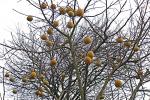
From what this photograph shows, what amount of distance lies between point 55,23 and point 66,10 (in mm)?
276

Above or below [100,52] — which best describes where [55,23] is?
below

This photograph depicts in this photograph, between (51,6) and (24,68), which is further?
(24,68)

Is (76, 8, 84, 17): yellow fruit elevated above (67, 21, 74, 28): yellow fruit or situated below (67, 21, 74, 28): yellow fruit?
above

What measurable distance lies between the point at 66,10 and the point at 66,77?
528cm

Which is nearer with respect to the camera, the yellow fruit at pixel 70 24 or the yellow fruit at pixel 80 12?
the yellow fruit at pixel 80 12

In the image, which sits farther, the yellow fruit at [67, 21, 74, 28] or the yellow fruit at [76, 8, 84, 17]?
the yellow fruit at [67, 21, 74, 28]

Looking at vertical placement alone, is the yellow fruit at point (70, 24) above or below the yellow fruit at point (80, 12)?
below

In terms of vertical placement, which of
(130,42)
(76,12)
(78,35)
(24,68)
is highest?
(78,35)

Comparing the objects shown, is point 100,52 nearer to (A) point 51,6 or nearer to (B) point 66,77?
(B) point 66,77

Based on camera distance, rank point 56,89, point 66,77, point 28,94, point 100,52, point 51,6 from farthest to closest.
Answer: point 28,94
point 56,89
point 66,77
point 100,52
point 51,6

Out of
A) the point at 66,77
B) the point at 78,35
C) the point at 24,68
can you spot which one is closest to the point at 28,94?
the point at 24,68

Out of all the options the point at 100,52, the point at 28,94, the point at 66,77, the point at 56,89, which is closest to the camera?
the point at 100,52

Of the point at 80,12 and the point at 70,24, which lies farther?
the point at 70,24

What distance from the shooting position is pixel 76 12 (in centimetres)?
477
